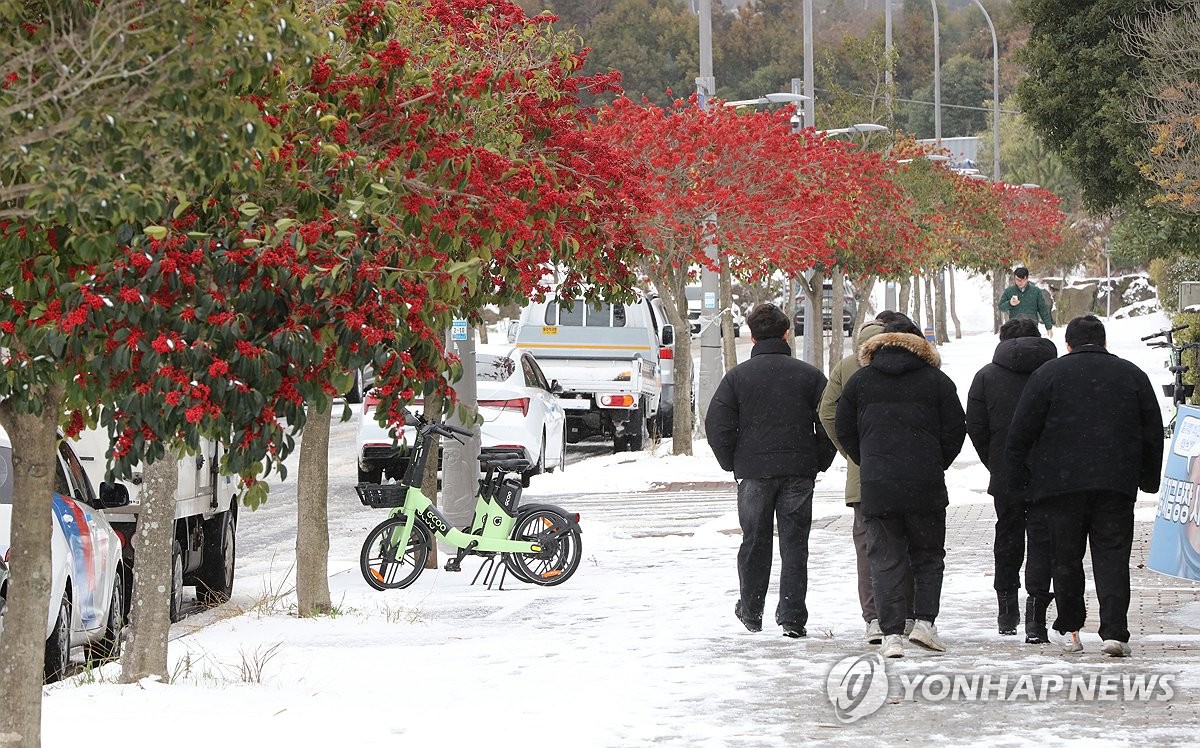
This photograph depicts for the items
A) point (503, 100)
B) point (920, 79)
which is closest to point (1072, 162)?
point (503, 100)

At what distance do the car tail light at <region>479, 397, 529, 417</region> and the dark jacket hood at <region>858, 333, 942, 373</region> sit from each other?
41.4ft

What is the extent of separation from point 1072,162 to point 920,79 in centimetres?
8507

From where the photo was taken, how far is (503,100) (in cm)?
1202

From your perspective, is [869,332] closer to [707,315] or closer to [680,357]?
[680,357]

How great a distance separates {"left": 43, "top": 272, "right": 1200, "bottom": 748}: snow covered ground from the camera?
291 inches

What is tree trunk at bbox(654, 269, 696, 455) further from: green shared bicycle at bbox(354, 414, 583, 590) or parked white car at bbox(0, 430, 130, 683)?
parked white car at bbox(0, 430, 130, 683)

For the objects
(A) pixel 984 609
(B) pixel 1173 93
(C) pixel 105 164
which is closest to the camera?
(C) pixel 105 164

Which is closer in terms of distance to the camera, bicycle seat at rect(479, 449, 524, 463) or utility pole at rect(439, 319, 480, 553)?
utility pole at rect(439, 319, 480, 553)

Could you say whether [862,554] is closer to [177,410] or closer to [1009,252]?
[177,410]

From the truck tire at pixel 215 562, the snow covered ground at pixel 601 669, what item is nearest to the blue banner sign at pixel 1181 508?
the snow covered ground at pixel 601 669

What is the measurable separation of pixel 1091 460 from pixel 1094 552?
47 centimetres

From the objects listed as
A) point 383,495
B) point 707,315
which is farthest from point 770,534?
point 707,315

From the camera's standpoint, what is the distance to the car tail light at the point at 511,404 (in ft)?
71.6

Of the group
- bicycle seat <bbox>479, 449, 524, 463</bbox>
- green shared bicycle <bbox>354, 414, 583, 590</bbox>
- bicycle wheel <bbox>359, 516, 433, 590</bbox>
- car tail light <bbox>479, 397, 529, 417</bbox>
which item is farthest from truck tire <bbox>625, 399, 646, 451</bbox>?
bicycle wheel <bbox>359, 516, 433, 590</bbox>
